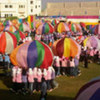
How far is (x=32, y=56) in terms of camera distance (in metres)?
11.5

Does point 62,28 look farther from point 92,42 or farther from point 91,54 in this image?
point 91,54

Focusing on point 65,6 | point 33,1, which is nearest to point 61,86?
point 33,1

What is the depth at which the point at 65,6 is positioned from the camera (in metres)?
88.4

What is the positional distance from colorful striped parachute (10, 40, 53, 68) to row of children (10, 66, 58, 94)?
31 cm

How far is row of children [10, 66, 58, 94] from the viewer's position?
1102cm

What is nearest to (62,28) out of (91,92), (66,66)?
(66,66)

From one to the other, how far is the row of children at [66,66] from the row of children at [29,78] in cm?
267

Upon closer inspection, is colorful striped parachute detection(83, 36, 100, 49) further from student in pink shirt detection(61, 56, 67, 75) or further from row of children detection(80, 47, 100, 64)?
student in pink shirt detection(61, 56, 67, 75)

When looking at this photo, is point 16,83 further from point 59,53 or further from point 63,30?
point 63,30

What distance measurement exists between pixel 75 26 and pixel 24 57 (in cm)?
2271

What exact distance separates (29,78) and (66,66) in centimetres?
390

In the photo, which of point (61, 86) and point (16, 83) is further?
point (61, 86)

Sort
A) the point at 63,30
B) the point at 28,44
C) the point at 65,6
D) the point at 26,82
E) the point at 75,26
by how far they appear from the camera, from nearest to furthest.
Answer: the point at 26,82
the point at 28,44
the point at 63,30
the point at 75,26
the point at 65,6

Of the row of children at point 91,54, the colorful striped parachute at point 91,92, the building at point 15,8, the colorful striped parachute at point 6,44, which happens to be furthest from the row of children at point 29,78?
the building at point 15,8
